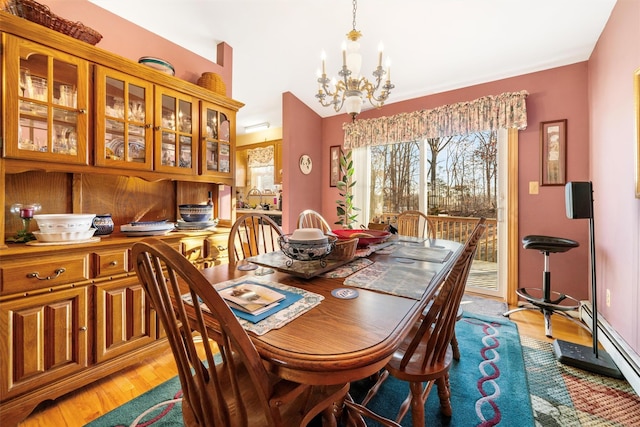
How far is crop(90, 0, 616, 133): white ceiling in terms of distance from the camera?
7.14 feet

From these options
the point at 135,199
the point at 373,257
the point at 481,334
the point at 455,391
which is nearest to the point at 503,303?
the point at 481,334

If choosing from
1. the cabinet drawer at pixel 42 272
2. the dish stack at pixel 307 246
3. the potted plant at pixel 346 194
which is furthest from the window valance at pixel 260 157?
the dish stack at pixel 307 246

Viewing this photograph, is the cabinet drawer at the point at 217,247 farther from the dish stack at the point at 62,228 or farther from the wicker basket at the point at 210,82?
the wicker basket at the point at 210,82

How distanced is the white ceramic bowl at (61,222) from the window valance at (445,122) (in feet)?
8.59

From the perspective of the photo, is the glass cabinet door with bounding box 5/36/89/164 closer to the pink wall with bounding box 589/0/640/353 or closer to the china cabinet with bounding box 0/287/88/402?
the china cabinet with bounding box 0/287/88/402

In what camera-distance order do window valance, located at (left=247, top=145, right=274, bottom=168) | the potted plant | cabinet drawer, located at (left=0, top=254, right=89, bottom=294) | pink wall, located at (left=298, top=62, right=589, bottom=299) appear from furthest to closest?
window valance, located at (left=247, top=145, right=274, bottom=168) → the potted plant → pink wall, located at (left=298, top=62, right=589, bottom=299) → cabinet drawer, located at (left=0, top=254, right=89, bottom=294)

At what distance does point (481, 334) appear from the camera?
88.0 inches

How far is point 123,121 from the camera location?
5.94ft

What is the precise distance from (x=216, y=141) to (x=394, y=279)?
193 cm

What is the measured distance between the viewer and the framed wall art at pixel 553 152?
8.56ft

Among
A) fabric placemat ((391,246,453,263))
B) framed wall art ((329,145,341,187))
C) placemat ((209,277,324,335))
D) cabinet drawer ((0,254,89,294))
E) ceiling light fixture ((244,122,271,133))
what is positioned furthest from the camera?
ceiling light fixture ((244,122,271,133))

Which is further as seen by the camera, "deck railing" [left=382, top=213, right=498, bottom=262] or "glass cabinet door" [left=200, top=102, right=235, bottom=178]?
"deck railing" [left=382, top=213, right=498, bottom=262]

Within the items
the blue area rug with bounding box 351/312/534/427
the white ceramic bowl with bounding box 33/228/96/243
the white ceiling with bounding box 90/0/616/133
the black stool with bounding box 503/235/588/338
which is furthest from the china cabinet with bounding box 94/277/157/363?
the black stool with bounding box 503/235/588/338

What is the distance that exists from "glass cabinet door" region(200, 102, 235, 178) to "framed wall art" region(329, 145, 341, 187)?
→ 204cm
